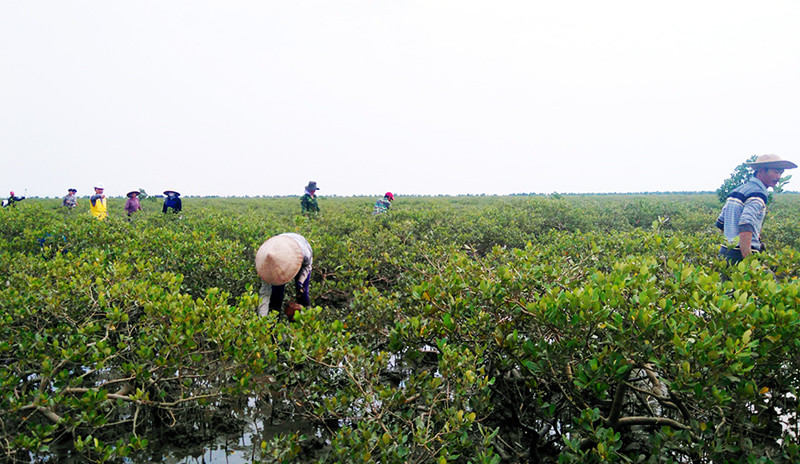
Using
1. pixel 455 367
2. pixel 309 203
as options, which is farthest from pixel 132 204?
pixel 455 367

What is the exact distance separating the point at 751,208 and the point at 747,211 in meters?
0.06

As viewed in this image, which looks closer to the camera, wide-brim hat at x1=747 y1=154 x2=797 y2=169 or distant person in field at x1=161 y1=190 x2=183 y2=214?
wide-brim hat at x1=747 y1=154 x2=797 y2=169

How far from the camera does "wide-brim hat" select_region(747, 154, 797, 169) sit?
477 centimetres

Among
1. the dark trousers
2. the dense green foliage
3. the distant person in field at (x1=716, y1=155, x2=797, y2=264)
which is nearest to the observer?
the dense green foliage

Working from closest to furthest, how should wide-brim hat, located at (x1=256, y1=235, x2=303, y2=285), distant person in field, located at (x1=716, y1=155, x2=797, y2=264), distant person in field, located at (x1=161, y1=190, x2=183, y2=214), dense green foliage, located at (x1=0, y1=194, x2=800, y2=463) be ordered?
dense green foliage, located at (x1=0, y1=194, x2=800, y2=463), wide-brim hat, located at (x1=256, y1=235, x2=303, y2=285), distant person in field, located at (x1=716, y1=155, x2=797, y2=264), distant person in field, located at (x1=161, y1=190, x2=183, y2=214)

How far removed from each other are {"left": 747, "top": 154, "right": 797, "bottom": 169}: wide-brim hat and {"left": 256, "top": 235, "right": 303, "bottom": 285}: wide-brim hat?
208 inches

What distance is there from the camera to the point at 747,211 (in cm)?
479

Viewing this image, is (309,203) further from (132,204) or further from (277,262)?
(277,262)

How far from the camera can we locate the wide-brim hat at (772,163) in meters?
4.77

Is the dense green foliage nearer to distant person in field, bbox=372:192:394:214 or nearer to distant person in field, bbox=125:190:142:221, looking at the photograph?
distant person in field, bbox=372:192:394:214

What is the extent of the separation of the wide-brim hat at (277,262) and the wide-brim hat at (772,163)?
5293 mm

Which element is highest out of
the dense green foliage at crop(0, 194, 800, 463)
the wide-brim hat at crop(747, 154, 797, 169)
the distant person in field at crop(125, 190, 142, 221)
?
the wide-brim hat at crop(747, 154, 797, 169)

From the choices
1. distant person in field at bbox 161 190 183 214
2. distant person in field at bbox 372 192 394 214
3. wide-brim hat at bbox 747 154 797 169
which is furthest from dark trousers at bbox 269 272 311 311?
distant person in field at bbox 161 190 183 214

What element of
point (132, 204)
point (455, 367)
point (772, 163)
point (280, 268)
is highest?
point (772, 163)
